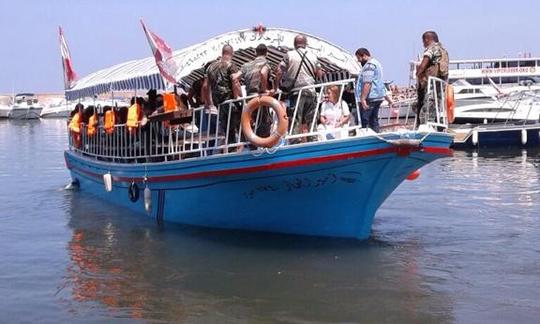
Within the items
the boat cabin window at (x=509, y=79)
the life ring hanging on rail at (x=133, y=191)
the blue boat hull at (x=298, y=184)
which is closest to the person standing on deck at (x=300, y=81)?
the blue boat hull at (x=298, y=184)

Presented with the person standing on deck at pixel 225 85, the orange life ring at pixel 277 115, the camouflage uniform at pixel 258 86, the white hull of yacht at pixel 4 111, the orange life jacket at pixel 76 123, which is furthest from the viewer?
the white hull of yacht at pixel 4 111

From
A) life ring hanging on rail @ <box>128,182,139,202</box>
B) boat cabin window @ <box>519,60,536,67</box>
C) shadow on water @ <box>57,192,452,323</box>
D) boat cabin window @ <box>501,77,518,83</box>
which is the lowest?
shadow on water @ <box>57,192,452,323</box>

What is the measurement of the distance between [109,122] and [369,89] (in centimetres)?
602

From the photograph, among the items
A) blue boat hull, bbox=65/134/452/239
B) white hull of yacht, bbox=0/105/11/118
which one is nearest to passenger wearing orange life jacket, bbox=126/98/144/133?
blue boat hull, bbox=65/134/452/239

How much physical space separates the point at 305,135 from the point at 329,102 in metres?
1.25

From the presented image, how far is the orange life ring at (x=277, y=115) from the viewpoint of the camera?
9.38 m

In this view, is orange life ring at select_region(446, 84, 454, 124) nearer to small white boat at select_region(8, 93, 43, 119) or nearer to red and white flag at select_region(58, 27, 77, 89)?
red and white flag at select_region(58, 27, 77, 89)

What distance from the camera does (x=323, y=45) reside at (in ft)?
40.3

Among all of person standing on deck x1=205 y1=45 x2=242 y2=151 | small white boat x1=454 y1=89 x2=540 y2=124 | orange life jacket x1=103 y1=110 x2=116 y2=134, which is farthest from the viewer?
small white boat x1=454 y1=89 x2=540 y2=124

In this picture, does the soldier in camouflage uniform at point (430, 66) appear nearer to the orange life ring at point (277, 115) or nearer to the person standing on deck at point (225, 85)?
the orange life ring at point (277, 115)

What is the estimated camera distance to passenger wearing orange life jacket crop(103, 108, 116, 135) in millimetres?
14164

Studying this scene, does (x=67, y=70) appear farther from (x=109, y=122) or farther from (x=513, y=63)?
(x=513, y=63)

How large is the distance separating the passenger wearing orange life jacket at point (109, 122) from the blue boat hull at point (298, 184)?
244cm

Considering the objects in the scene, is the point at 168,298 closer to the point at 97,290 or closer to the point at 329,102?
the point at 97,290
